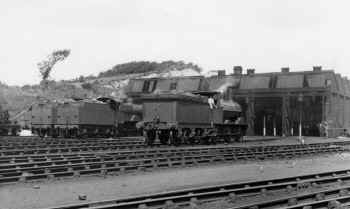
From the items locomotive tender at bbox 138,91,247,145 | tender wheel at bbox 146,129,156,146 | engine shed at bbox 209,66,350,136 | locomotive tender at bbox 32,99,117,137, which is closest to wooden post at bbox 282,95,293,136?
engine shed at bbox 209,66,350,136

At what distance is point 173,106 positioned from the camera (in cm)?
2398

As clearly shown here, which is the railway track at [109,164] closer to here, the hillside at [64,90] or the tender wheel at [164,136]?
the tender wheel at [164,136]

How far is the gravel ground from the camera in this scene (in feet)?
31.1

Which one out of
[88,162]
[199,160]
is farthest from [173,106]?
[88,162]

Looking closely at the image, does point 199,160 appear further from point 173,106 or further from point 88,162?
point 173,106

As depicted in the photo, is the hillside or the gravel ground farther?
the hillside

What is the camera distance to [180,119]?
2405 centimetres

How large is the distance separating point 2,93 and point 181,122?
3805 centimetres

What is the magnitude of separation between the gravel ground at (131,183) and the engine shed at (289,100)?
83.6 feet

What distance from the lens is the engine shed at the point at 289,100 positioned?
137 feet

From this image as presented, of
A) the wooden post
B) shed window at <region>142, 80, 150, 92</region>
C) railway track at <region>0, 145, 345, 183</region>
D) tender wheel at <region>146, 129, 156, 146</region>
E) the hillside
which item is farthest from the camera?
the hillside

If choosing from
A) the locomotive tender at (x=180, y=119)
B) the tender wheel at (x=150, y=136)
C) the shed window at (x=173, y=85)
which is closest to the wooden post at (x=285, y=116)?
the shed window at (x=173, y=85)

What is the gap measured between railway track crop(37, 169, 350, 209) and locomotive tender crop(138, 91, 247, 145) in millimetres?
12055

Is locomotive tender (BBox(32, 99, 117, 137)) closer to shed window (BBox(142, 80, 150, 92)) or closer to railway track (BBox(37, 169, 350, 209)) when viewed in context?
shed window (BBox(142, 80, 150, 92))
